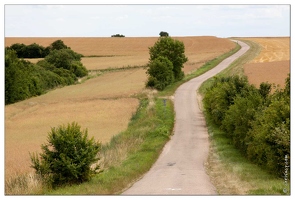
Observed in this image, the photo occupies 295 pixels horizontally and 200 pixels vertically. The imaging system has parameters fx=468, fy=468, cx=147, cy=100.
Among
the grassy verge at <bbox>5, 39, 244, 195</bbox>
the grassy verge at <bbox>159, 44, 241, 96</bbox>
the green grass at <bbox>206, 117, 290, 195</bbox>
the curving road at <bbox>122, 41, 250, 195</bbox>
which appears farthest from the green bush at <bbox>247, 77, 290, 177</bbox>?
the grassy verge at <bbox>159, 44, 241, 96</bbox>

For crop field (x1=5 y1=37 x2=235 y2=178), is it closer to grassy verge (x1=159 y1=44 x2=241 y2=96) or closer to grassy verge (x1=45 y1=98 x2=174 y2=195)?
grassy verge (x1=45 y1=98 x2=174 y2=195)

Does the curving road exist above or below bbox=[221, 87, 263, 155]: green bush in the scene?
below

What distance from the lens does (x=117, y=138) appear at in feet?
109

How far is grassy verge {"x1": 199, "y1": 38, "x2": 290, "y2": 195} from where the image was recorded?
17.6 m

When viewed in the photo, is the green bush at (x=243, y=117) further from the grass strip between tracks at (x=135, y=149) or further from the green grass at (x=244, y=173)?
the grass strip between tracks at (x=135, y=149)

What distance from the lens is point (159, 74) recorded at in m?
63.6

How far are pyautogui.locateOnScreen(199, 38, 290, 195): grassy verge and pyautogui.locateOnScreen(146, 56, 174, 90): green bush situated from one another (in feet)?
103

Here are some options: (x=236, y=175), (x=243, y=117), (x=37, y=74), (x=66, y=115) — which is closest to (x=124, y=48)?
(x=37, y=74)

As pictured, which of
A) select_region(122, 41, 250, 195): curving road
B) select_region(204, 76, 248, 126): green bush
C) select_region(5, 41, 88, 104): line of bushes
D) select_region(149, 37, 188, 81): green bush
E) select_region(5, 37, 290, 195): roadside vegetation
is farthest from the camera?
select_region(149, 37, 188, 81): green bush

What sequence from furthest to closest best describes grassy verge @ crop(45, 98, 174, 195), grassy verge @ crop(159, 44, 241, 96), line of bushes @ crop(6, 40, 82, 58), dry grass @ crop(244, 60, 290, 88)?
line of bushes @ crop(6, 40, 82, 58), grassy verge @ crop(159, 44, 241, 96), dry grass @ crop(244, 60, 290, 88), grassy verge @ crop(45, 98, 174, 195)

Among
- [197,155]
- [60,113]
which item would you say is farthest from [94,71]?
[197,155]

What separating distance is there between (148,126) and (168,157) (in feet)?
31.4

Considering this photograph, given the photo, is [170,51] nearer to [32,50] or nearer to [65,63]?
[65,63]

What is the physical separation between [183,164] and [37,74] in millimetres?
53064
